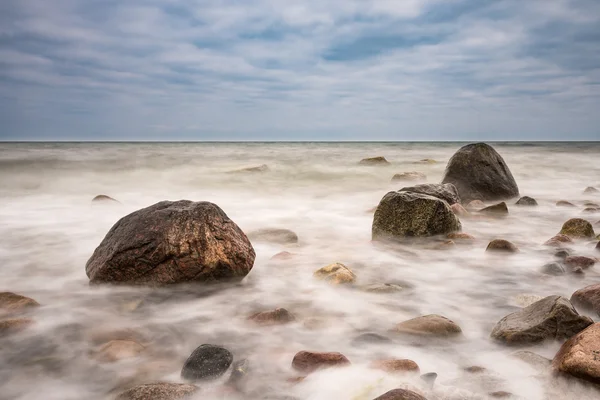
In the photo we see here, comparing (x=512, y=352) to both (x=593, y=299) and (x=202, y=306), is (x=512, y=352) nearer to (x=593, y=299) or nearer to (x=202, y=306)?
(x=593, y=299)

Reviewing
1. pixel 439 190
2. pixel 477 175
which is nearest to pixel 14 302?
pixel 439 190

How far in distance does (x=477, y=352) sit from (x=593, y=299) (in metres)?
A: 1.04

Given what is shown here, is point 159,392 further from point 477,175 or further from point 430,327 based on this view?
point 477,175

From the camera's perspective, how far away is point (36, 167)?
16.4 meters

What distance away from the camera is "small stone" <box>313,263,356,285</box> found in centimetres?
364

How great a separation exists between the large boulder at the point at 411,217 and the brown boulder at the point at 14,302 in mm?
3529

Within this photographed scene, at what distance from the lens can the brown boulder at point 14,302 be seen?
306 cm

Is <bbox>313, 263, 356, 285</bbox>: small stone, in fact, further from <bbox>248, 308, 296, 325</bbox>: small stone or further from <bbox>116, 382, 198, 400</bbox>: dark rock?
<bbox>116, 382, 198, 400</bbox>: dark rock

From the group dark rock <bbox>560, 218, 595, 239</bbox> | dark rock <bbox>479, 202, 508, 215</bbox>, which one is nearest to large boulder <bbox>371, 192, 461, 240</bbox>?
dark rock <bbox>560, 218, 595, 239</bbox>

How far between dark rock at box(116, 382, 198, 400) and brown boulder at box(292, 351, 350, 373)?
1.75 feet

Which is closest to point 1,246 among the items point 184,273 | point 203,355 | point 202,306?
point 184,273

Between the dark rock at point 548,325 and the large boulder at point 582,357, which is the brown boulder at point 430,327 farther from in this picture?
the large boulder at point 582,357

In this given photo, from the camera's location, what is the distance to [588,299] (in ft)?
9.46

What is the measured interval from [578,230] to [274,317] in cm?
409
